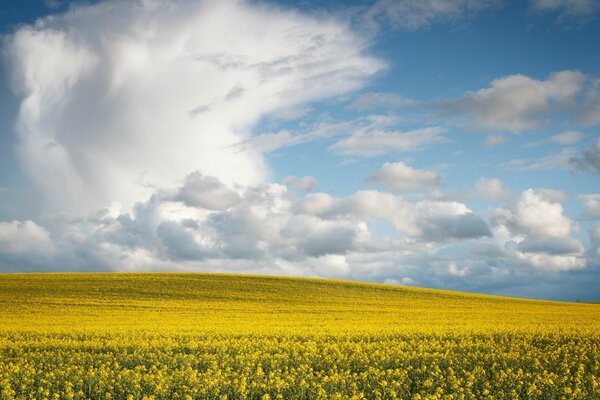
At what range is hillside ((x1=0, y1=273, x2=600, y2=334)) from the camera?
1178 inches

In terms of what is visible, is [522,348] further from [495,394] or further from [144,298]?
[144,298]

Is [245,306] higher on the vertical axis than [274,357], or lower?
lower

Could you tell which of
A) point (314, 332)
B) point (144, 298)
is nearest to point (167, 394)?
point (314, 332)

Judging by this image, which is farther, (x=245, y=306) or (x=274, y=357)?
(x=245, y=306)

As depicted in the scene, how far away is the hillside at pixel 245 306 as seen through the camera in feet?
98.2

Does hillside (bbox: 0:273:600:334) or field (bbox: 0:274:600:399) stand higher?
field (bbox: 0:274:600:399)

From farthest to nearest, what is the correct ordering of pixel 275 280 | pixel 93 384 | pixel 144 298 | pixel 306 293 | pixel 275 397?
pixel 275 280
pixel 306 293
pixel 144 298
pixel 93 384
pixel 275 397

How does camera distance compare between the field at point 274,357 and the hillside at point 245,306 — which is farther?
the hillside at point 245,306

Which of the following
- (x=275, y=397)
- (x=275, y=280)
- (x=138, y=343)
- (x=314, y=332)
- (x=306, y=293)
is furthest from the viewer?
(x=275, y=280)

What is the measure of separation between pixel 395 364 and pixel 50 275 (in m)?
57.2

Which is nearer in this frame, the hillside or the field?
the field

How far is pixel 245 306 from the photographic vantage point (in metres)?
43.4

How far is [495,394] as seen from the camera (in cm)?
1279

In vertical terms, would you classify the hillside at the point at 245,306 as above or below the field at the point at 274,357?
below
